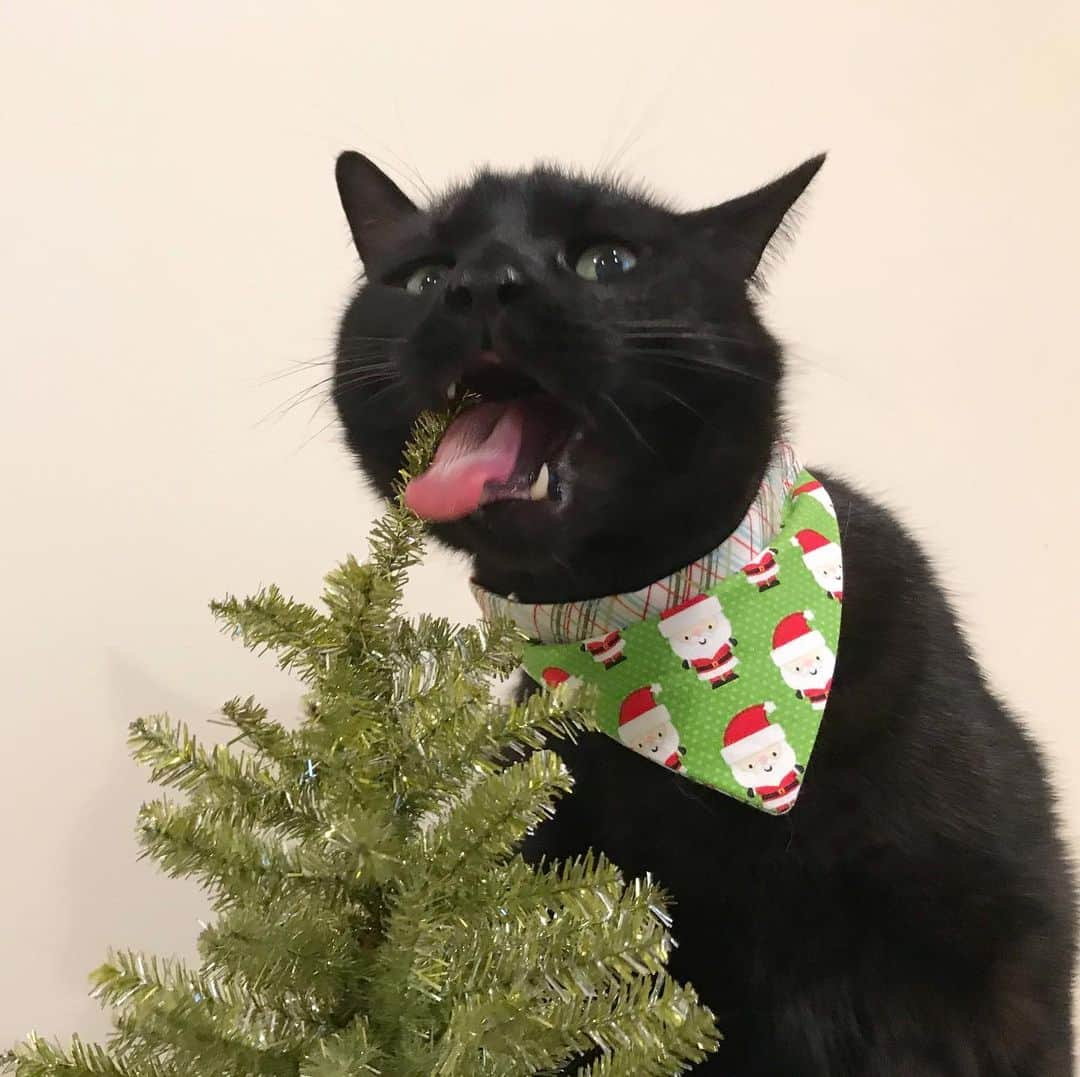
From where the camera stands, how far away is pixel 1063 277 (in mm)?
1192

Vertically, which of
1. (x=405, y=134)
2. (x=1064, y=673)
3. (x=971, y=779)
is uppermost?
(x=405, y=134)

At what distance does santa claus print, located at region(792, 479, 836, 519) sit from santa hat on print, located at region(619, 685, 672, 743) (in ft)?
0.56

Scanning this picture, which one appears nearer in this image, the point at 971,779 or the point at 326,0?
the point at 971,779

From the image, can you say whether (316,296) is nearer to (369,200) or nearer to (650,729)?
(369,200)

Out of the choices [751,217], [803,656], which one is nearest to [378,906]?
[803,656]

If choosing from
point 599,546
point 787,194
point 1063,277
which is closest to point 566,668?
point 599,546

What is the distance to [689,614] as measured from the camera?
1.96 feet

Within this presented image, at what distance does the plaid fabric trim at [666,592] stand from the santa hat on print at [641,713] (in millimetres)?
45

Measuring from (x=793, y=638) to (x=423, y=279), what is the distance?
334 mm

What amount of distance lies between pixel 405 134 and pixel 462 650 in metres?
0.75

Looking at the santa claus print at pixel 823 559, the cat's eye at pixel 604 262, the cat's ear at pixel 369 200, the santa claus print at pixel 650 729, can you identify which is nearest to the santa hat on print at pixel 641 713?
the santa claus print at pixel 650 729

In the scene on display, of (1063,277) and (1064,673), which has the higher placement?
(1063,277)

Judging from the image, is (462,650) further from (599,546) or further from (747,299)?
(747,299)

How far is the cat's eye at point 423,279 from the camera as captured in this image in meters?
0.61
